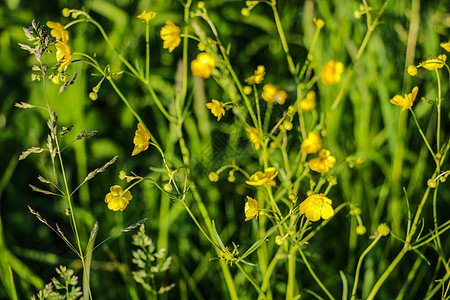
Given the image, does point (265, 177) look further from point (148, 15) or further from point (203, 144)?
point (203, 144)

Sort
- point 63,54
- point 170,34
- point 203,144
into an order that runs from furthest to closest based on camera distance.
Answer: point 203,144 < point 170,34 < point 63,54

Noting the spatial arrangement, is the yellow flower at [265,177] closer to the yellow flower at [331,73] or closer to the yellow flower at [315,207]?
the yellow flower at [315,207]

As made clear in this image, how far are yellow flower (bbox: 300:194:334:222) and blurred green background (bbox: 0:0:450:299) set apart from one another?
0.38 metres

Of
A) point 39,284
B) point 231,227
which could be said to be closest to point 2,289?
point 39,284

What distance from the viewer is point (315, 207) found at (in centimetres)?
84

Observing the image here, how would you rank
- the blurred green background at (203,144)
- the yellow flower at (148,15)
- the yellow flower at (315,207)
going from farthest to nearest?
the blurred green background at (203,144)
the yellow flower at (148,15)
the yellow flower at (315,207)

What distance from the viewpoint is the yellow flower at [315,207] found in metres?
0.83

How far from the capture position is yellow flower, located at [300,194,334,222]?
0.83m

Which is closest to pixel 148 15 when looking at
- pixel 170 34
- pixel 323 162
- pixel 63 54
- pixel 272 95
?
pixel 170 34

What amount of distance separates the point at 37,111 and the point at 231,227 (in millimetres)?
800

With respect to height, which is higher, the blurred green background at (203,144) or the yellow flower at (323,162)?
the yellow flower at (323,162)

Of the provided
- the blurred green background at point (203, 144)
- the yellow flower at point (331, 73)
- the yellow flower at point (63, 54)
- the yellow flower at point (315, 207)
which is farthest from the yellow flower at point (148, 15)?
the yellow flower at point (315, 207)

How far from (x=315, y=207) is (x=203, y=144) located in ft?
2.40

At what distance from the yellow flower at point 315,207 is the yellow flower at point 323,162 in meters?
0.07
